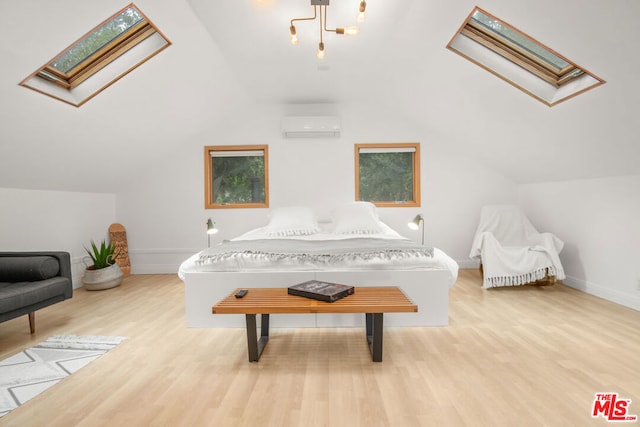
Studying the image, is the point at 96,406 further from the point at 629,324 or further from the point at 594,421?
the point at 629,324

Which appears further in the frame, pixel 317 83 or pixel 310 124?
pixel 310 124

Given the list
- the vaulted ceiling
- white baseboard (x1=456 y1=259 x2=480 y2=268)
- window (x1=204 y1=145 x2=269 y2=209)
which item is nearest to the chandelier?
the vaulted ceiling

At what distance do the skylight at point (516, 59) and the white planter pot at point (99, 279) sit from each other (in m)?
4.30

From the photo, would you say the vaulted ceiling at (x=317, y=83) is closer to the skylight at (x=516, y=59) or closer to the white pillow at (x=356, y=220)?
the skylight at (x=516, y=59)

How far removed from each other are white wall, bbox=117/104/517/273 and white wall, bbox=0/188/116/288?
15.5 inches

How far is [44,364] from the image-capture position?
204 cm

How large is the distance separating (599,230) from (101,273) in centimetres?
534

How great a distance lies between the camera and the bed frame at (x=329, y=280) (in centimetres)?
254

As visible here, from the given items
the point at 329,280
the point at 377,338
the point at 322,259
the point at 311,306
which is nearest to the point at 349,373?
the point at 377,338

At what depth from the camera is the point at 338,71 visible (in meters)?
3.70

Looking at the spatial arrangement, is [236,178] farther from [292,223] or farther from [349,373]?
[349,373]

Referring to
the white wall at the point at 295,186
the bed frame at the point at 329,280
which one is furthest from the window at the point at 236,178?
the bed frame at the point at 329,280

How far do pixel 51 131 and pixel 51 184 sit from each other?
3.22 feet

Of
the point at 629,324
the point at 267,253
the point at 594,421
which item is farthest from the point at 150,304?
the point at 629,324
